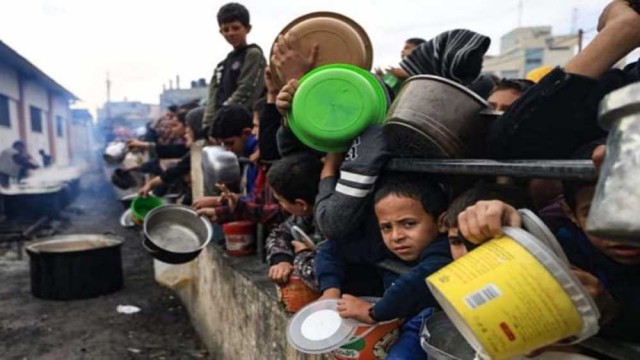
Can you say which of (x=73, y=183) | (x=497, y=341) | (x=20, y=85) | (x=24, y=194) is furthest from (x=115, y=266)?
(x=20, y=85)

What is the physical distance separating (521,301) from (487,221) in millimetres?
213

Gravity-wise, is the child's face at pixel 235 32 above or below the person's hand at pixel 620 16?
above

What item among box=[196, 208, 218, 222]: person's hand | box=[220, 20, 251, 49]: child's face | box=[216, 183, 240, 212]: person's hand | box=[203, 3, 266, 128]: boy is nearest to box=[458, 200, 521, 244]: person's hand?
box=[216, 183, 240, 212]: person's hand

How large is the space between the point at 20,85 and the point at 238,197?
1826 cm

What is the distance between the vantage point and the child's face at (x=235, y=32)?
205 inches

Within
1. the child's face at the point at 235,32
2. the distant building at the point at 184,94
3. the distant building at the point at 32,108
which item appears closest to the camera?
the child's face at the point at 235,32

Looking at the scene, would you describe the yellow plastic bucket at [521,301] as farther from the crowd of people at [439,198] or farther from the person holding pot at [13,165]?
the person holding pot at [13,165]

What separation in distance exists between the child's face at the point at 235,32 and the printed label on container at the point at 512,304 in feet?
15.3

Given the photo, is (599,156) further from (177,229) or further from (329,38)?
(177,229)

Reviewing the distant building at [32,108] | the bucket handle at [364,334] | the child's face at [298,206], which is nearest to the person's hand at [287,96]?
the child's face at [298,206]

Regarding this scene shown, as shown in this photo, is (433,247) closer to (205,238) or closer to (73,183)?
(205,238)

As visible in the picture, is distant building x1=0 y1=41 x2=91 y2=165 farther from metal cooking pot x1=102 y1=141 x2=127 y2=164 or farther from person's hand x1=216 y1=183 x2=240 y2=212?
person's hand x1=216 y1=183 x2=240 y2=212

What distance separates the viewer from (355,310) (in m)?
1.79

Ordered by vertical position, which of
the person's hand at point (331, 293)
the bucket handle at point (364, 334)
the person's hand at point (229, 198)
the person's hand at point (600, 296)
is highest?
the person's hand at point (600, 296)
